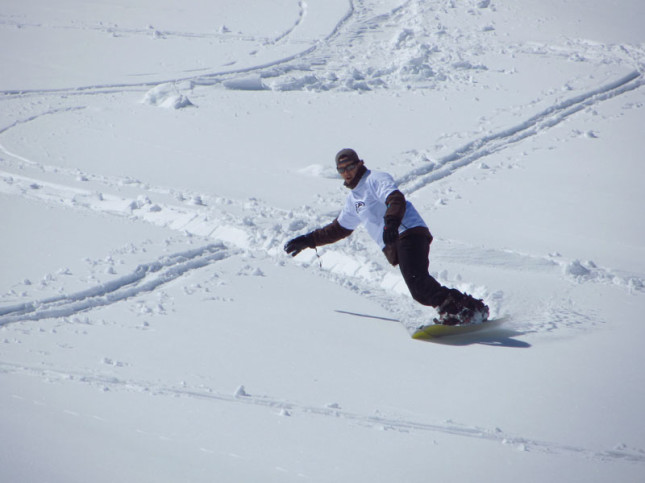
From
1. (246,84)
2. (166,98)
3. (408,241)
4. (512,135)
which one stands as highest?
(246,84)

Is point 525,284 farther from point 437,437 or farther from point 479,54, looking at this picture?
point 479,54

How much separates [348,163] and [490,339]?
4.62 ft

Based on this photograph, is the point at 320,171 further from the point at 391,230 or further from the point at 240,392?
the point at 240,392

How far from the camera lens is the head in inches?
174

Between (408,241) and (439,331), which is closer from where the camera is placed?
(439,331)

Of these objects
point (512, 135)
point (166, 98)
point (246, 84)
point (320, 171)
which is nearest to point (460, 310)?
point (320, 171)

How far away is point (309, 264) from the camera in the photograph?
5.54m

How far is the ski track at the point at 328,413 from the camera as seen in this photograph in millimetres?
2982

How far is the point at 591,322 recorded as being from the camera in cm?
445

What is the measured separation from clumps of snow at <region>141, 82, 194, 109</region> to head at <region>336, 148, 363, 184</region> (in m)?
5.47

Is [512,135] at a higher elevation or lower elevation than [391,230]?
higher

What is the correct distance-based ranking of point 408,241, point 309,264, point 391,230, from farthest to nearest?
point 309,264, point 408,241, point 391,230

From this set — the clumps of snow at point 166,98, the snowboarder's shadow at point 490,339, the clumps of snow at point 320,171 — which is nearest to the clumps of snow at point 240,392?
the snowboarder's shadow at point 490,339

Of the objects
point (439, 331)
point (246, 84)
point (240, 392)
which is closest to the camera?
point (240, 392)
